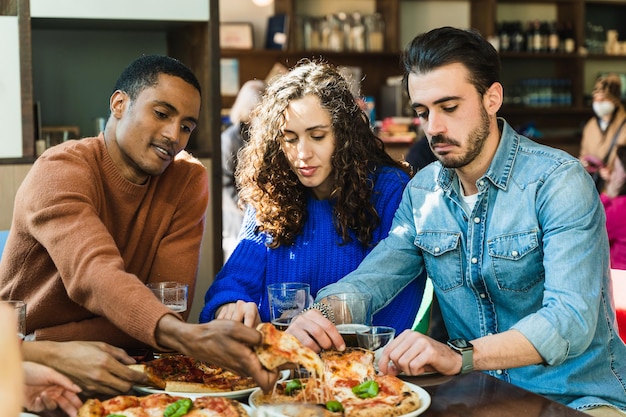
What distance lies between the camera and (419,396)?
164cm

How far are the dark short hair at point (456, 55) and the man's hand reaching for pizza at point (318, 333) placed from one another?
71 centimetres

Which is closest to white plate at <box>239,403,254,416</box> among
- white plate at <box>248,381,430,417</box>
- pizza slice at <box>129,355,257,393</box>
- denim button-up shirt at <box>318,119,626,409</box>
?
white plate at <box>248,381,430,417</box>

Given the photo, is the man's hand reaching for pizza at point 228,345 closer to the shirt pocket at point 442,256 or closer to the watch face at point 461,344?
the watch face at point 461,344

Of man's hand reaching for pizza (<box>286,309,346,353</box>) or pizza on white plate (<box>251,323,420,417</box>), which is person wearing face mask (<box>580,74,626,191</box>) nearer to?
man's hand reaching for pizza (<box>286,309,346,353</box>)

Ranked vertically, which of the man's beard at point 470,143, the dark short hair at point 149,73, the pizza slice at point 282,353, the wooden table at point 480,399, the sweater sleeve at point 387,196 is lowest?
the wooden table at point 480,399

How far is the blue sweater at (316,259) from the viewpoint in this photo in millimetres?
2578

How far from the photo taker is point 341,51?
725cm

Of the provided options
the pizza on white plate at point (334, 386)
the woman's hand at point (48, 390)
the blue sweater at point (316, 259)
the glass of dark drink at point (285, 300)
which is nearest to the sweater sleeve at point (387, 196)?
the blue sweater at point (316, 259)

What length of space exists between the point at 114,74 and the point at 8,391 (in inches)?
119

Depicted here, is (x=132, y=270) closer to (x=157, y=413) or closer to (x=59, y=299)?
(x=59, y=299)

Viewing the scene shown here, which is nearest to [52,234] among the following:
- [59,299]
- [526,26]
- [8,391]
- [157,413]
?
[59,299]

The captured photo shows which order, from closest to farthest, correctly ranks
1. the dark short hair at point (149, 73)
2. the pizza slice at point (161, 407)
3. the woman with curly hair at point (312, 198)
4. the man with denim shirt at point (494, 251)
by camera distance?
the pizza slice at point (161, 407) → the man with denim shirt at point (494, 251) → the dark short hair at point (149, 73) → the woman with curly hair at point (312, 198)

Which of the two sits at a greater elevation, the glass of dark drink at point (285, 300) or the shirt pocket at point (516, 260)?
the shirt pocket at point (516, 260)

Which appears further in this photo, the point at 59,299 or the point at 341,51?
the point at 341,51
